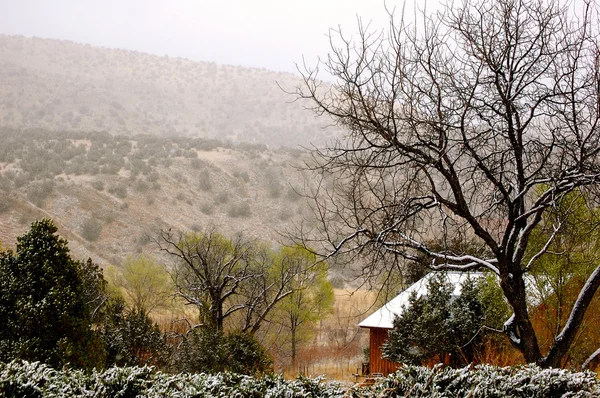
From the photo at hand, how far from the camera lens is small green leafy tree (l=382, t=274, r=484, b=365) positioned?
17906 millimetres

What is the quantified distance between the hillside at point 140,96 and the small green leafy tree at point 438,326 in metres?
59.2

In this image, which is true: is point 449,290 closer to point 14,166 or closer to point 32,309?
point 32,309

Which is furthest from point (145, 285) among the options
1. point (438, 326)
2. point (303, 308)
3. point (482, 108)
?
point (482, 108)

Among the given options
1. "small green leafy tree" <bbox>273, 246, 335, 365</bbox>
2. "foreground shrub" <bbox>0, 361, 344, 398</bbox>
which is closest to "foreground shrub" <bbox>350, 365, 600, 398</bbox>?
"foreground shrub" <bbox>0, 361, 344, 398</bbox>

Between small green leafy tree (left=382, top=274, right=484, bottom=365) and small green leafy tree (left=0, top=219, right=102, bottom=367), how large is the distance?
35.0 feet

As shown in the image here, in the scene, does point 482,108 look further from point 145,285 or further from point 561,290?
point 145,285

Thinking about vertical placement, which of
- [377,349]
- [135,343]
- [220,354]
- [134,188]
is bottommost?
[220,354]

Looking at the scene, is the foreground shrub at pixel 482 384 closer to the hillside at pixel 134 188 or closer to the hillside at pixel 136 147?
the hillside at pixel 136 147

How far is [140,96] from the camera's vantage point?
8694 cm

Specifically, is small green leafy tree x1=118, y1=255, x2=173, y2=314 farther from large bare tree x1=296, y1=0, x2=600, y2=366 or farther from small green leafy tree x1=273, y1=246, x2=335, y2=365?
large bare tree x1=296, y1=0, x2=600, y2=366

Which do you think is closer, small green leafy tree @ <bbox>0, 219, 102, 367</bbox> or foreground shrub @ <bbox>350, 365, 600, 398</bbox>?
foreground shrub @ <bbox>350, 365, 600, 398</bbox>

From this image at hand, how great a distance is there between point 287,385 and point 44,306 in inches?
222

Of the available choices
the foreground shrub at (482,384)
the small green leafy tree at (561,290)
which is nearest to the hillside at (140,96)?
the small green leafy tree at (561,290)

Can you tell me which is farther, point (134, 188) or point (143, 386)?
point (134, 188)
